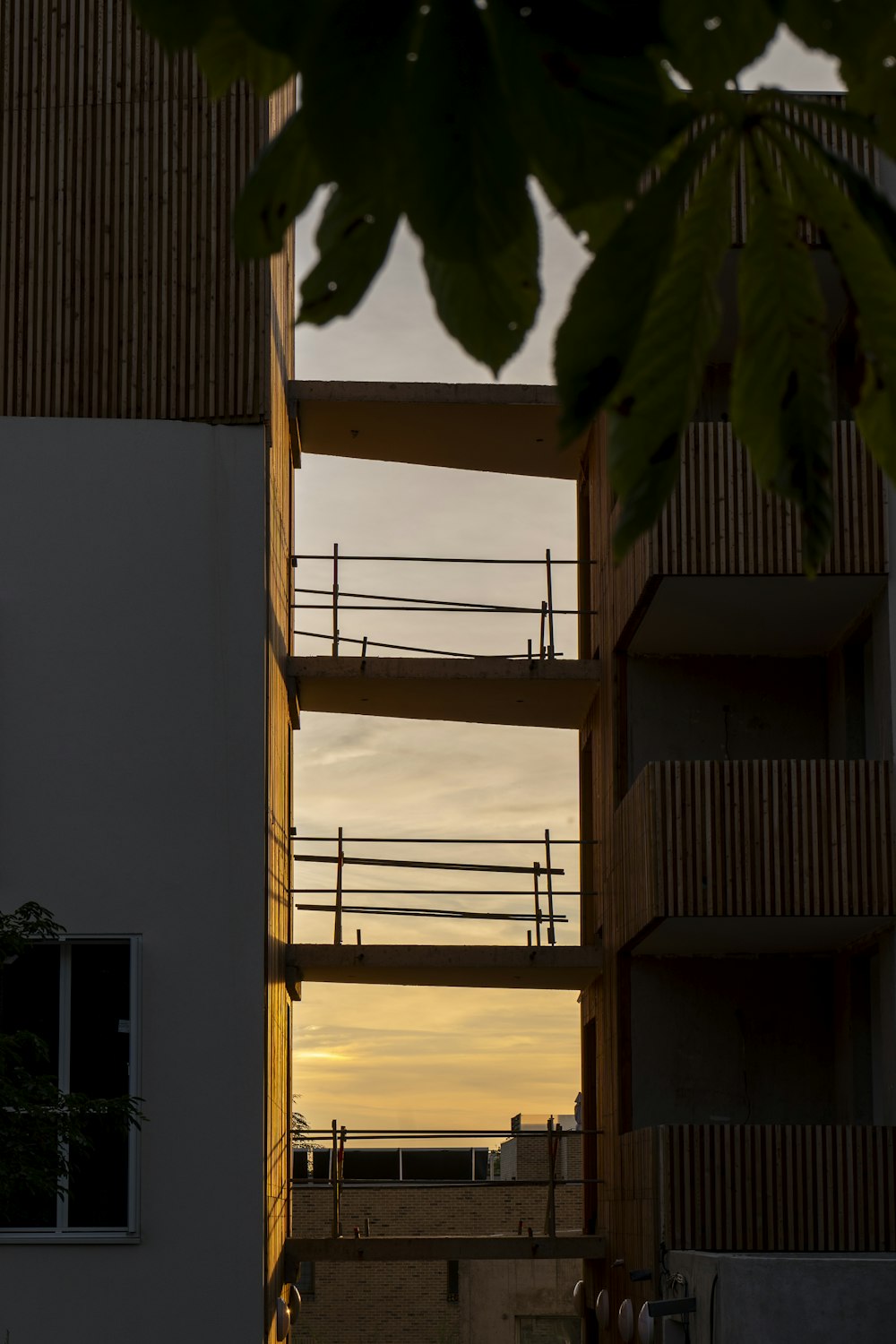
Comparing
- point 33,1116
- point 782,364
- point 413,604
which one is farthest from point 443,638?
point 782,364

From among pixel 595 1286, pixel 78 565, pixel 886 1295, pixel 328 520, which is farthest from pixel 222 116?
pixel 595 1286

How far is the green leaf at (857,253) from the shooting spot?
1.28 meters

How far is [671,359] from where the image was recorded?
1.30 meters

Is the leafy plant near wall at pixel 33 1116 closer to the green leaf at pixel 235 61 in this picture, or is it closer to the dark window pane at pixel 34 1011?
the dark window pane at pixel 34 1011

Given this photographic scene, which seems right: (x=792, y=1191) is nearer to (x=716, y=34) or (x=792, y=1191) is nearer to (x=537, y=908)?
(x=537, y=908)

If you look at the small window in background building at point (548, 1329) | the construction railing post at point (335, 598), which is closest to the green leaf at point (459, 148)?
the construction railing post at point (335, 598)

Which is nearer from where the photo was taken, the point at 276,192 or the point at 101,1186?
the point at 276,192

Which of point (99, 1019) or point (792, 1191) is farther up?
point (99, 1019)

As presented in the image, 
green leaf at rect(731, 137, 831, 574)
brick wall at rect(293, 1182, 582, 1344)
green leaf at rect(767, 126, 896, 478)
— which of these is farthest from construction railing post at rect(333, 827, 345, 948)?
Answer: brick wall at rect(293, 1182, 582, 1344)

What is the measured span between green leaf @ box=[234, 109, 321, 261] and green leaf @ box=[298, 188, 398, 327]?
0.08 ft

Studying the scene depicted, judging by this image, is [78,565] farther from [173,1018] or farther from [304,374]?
[304,374]

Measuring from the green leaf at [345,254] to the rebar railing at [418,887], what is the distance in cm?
1839

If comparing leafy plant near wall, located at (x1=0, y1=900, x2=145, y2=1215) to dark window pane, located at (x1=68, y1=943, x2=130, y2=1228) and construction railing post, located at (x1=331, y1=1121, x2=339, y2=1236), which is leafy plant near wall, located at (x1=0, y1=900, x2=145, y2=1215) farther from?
construction railing post, located at (x1=331, y1=1121, x2=339, y2=1236)

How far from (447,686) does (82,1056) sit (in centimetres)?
661
